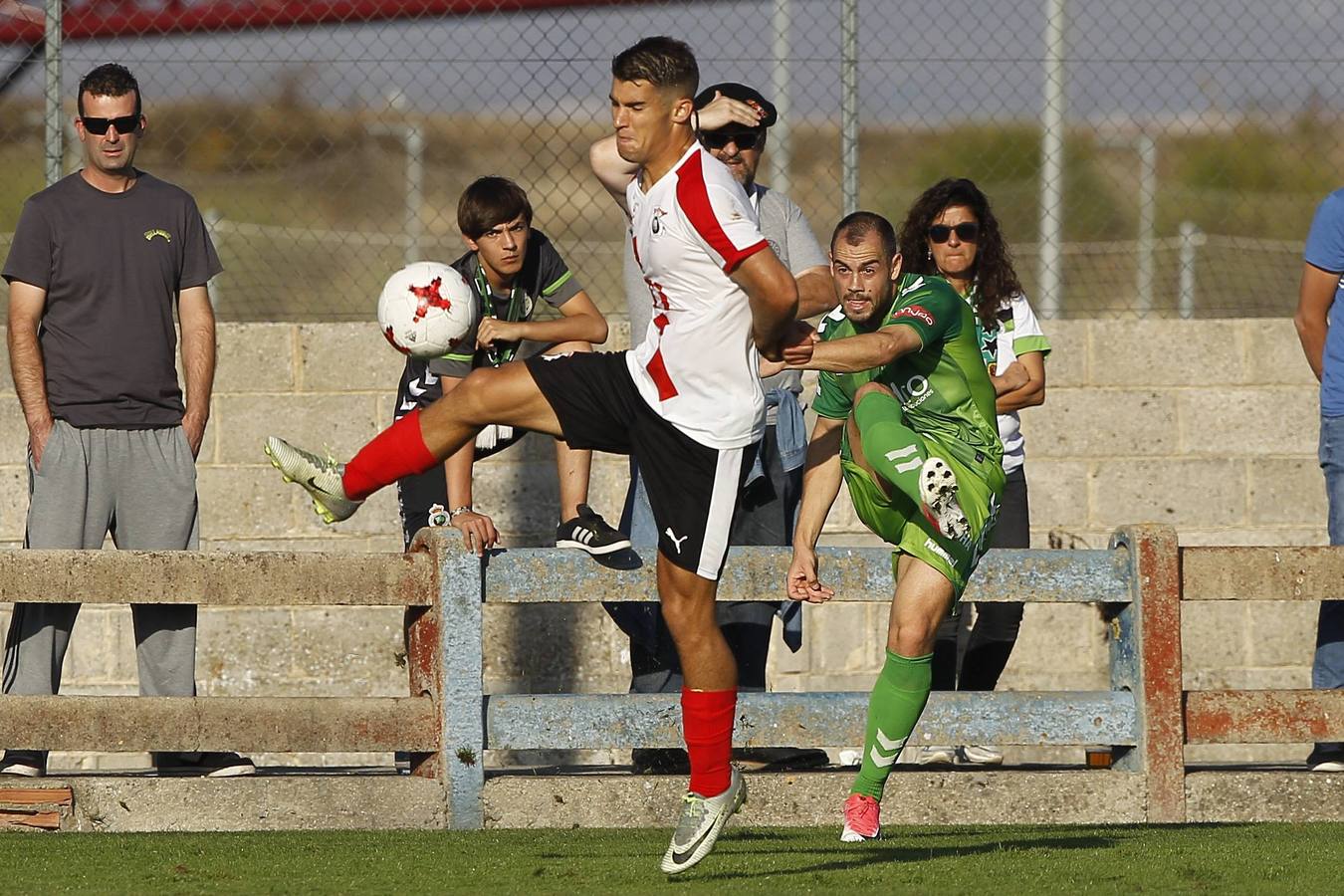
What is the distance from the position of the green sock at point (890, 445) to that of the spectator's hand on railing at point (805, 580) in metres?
0.63

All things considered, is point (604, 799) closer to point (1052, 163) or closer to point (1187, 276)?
point (1052, 163)

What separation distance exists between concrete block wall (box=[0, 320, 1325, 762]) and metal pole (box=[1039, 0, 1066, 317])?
24cm

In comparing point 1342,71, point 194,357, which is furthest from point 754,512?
point 1342,71

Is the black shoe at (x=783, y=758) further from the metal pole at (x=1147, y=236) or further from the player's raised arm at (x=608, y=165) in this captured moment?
the metal pole at (x=1147, y=236)

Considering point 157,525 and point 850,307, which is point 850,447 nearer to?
point 850,307

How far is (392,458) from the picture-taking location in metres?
5.40

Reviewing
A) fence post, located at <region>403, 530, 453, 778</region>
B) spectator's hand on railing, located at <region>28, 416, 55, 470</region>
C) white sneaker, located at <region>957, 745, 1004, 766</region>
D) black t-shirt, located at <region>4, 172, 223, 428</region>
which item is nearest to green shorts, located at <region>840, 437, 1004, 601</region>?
fence post, located at <region>403, 530, 453, 778</region>

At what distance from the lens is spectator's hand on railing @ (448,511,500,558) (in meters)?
6.50

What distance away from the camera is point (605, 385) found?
5.25 m

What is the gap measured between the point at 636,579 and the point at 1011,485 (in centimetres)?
158

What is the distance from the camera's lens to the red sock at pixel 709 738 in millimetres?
5258

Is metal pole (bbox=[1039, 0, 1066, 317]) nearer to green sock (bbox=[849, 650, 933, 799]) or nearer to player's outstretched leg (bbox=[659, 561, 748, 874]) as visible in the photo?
green sock (bbox=[849, 650, 933, 799])

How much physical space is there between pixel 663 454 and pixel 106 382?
2.69 meters

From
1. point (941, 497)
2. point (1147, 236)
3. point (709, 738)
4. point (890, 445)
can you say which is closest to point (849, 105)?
point (1147, 236)
